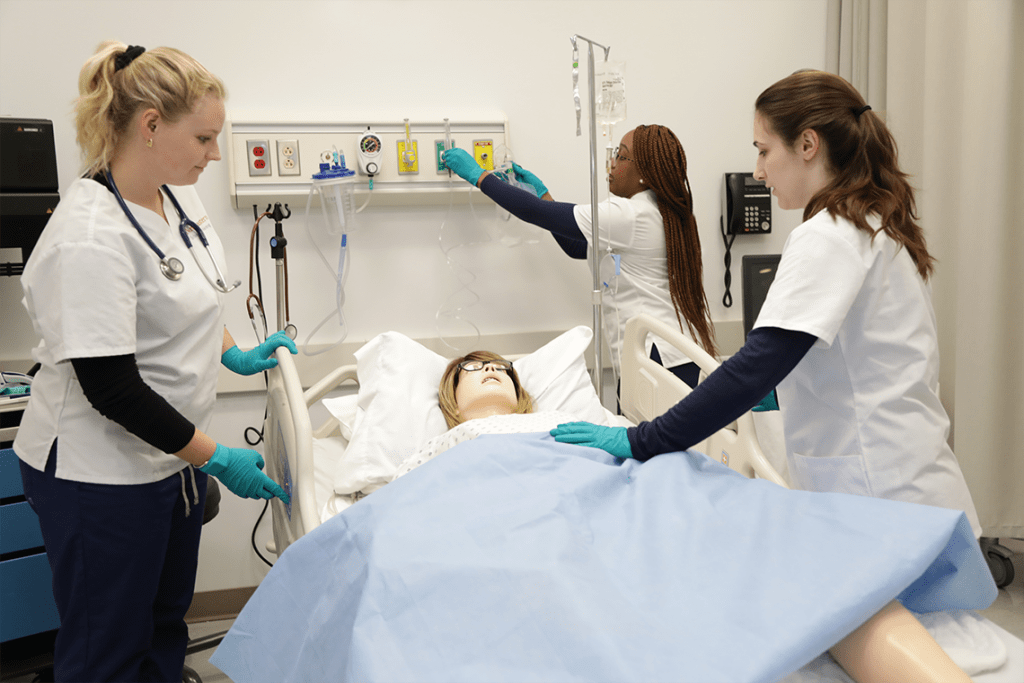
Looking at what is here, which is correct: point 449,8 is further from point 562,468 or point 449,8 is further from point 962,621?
point 962,621

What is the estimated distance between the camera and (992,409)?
2361 millimetres

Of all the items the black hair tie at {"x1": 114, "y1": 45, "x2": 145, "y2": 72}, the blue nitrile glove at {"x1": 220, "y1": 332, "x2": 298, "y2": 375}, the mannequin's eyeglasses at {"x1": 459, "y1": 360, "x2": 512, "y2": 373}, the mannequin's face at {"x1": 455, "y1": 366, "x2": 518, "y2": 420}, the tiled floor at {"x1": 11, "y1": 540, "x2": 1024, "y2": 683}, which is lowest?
the tiled floor at {"x1": 11, "y1": 540, "x2": 1024, "y2": 683}

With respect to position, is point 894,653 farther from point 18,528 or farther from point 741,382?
point 18,528

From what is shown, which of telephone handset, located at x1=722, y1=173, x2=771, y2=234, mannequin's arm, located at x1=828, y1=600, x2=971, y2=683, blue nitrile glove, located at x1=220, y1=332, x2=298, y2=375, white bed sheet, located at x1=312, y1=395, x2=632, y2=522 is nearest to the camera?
mannequin's arm, located at x1=828, y1=600, x2=971, y2=683

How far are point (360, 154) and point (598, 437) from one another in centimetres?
135

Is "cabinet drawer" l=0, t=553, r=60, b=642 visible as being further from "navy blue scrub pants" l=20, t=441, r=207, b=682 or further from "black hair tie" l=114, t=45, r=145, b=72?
"black hair tie" l=114, t=45, r=145, b=72

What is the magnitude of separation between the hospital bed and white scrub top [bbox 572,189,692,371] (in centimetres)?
95

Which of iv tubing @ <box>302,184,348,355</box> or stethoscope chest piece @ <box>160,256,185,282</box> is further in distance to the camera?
iv tubing @ <box>302,184,348,355</box>

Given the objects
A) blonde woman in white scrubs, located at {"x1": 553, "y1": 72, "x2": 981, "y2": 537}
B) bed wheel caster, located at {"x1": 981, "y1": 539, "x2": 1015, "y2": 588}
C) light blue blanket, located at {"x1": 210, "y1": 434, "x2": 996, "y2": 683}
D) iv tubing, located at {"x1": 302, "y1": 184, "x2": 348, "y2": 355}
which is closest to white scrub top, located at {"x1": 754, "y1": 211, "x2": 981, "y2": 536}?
blonde woman in white scrubs, located at {"x1": 553, "y1": 72, "x2": 981, "y2": 537}

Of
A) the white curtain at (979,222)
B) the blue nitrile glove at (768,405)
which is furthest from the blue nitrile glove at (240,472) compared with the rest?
the white curtain at (979,222)

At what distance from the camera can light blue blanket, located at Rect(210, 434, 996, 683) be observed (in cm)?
100

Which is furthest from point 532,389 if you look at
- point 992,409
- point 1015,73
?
point 1015,73

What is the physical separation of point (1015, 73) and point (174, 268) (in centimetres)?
252

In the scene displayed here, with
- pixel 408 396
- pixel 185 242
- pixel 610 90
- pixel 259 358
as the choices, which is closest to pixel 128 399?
pixel 185 242
